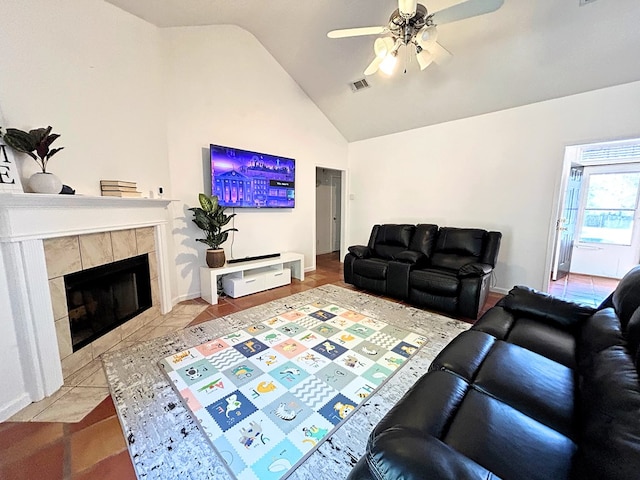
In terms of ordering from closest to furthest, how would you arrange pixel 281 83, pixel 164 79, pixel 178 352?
pixel 178 352 → pixel 164 79 → pixel 281 83

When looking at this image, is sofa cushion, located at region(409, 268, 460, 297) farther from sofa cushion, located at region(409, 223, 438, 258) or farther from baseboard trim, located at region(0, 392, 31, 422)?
baseboard trim, located at region(0, 392, 31, 422)

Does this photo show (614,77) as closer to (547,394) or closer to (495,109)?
(495,109)

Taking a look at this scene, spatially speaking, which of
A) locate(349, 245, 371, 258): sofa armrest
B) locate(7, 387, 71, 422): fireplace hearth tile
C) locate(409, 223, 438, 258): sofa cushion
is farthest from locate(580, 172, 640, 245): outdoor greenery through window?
locate(7, 387, 71, 422): fireplace hearth tile

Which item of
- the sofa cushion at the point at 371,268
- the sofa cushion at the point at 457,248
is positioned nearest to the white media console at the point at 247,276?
the sofa cushion at the point at 371,268

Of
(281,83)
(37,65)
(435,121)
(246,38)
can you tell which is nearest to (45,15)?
(37,65)

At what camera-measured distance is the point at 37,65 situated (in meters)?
1.92

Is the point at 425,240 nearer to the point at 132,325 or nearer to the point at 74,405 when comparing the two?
the point at 132,325

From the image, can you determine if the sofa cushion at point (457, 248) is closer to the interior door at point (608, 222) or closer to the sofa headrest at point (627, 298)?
the sofa headrest at point (627, 298)

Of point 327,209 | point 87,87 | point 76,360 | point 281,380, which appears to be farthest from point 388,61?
point 327,209

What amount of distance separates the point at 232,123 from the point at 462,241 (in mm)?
3517

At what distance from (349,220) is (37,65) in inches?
185

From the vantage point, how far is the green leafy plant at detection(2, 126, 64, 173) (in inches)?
66.9

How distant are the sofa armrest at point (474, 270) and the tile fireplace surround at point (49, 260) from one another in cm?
348

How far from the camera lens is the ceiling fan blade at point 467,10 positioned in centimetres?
183
